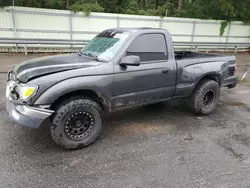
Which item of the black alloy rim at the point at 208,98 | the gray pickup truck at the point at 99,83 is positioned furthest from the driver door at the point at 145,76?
the black alloy rim at the point at 208,98

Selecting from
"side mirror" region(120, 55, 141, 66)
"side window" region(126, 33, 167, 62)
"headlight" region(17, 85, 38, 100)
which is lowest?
"headlight" region(17, 85, 38, 100)

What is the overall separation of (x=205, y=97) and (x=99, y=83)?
2.81 meters

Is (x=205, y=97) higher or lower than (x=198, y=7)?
lower

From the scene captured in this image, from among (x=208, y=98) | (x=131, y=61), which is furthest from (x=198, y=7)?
(x=131, y=61)

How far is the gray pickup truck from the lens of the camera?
324 cm

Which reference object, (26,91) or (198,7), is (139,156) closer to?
(26,91)

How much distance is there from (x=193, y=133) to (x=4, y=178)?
3.19m

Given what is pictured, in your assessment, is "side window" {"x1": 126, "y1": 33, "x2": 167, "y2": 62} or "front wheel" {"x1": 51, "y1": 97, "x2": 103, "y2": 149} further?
"side window" {"x1": 126, "y1": 33, "x2": 167, "y2": 62}

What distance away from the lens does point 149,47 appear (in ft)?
13.9

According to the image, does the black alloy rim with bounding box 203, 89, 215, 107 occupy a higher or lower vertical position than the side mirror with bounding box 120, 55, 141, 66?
lower

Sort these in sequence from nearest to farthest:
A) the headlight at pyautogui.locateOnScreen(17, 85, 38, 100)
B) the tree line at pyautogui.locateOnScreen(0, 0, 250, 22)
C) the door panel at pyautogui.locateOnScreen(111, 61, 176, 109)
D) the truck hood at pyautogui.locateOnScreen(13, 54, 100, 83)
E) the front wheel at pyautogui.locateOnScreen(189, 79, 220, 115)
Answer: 1. the headlight at pyautogui.locateOnScreen(17, 85, 38, 100)
2. the truck hood at pyautogui.locateOnScreen(13, 54, 100, 83)
3. the door panel at pyautogui.locateOnScreen(111, 61, 176, 109)
4. the front wheel at pyautogui.locateOnScreen(189, 79, 220, 115)
5. the tree line at pyautogui.locateOnScreen(0, 0, 250, 22)

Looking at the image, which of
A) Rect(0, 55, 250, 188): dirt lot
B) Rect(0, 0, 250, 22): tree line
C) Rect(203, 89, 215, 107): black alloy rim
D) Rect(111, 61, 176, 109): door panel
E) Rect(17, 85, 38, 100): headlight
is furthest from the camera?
Rect(0, 0, 250, 22): tree line

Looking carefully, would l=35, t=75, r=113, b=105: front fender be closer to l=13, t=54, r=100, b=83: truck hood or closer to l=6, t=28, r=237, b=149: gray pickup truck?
l=6, t=28, r=237, b=149: gray pickup truck

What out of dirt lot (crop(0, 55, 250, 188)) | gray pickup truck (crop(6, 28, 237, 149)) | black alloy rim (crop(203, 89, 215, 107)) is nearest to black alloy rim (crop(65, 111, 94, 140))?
gray pickup truck (crop(6, 28, 237, 149))
